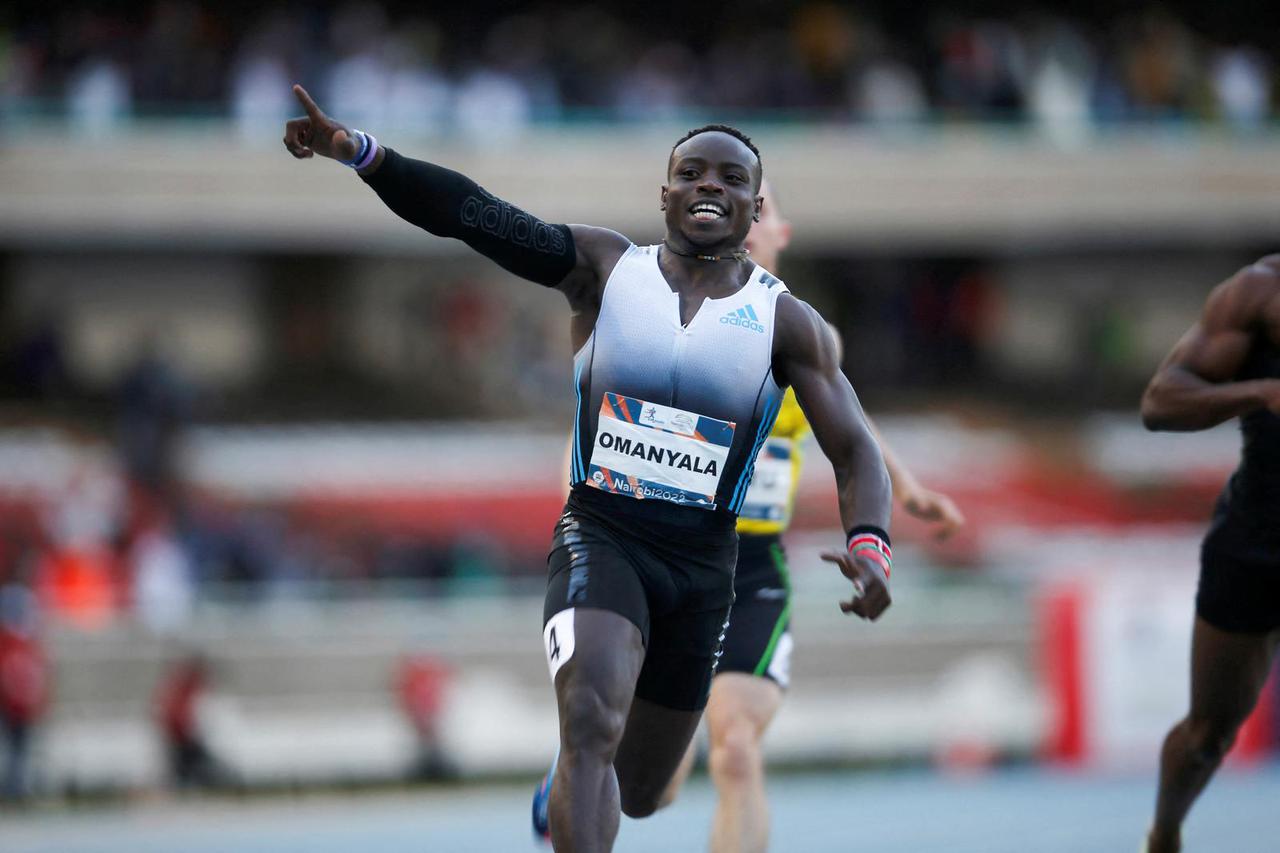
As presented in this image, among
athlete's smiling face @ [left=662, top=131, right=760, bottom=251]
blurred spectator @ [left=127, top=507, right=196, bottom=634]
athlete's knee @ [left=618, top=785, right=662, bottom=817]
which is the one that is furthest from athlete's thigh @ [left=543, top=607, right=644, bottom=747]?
blurred spectator @ [left=127, top=507, right=196, bottom=634]

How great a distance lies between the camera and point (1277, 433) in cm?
638

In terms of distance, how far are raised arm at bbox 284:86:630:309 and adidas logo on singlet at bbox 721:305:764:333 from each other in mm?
576

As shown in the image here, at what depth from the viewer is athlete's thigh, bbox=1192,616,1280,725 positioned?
255 inches

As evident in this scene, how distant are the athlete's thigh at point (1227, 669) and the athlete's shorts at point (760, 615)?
172 cm

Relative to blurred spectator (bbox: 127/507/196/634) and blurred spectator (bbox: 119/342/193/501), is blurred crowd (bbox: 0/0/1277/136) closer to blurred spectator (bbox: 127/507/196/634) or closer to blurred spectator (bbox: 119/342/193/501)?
blurred spectator (bbox: 119/342/193/501)

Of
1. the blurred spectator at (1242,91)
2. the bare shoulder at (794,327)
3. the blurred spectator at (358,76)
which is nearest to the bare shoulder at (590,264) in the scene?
the bare shoulder at (794,327)

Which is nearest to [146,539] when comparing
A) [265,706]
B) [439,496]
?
[265,706]

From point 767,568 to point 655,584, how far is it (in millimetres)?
1998

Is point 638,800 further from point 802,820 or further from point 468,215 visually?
point 802,820

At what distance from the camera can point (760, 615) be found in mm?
7320

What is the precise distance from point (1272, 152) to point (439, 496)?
43.6 ft

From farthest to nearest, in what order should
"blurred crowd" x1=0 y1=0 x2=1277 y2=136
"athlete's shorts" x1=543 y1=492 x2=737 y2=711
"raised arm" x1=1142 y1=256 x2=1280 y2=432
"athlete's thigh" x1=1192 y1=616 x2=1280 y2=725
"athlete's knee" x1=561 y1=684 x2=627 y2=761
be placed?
"blurred crowd" x1=0 y1=0 x2=1277 y2=136 → "athlete's thigh" x1=1192 y1=616 x2=1280 y2=725 → "raised arm" x1=1142 y1=256 x2=1280 y2=432 → "athlete's shorts" x1=543 y1=492 x2=737 y2=711 → "athlete's knee" x1=561 y1=684 x2=627 y2=761

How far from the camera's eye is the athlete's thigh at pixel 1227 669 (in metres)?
6.46

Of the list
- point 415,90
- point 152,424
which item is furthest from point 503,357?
point 152,424
